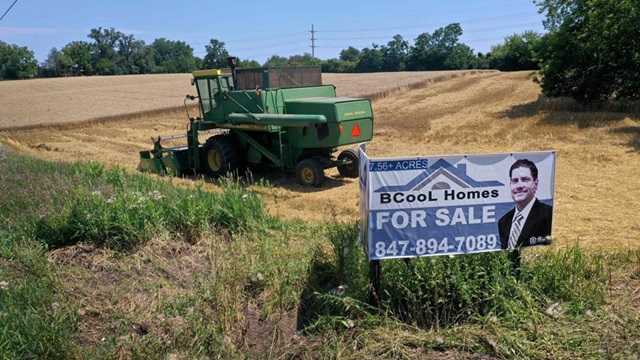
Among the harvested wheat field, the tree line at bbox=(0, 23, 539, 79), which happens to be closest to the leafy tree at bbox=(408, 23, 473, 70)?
the tree line at bbox=(0, 23, 539, 79)

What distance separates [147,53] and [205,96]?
104104 mm

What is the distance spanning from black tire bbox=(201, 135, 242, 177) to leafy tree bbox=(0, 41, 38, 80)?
3113 inches

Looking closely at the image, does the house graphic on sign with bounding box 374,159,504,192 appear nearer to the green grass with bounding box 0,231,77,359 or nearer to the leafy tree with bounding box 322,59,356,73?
the green grass with bounding box 0,231,77,359

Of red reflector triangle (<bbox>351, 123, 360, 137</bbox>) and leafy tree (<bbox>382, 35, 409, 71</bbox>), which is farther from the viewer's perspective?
leafy tree (<bbox>382, 35, 409, 71</bbox>)

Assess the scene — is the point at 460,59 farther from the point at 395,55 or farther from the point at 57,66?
the point at 57,66

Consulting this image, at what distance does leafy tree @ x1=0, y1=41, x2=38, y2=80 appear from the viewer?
263 feet

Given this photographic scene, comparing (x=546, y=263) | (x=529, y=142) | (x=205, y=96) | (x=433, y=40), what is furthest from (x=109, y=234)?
(x=433, y=40)

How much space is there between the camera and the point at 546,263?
168 inches

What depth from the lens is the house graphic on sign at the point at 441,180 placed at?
3.95 m

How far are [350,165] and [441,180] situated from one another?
6997 millimetres

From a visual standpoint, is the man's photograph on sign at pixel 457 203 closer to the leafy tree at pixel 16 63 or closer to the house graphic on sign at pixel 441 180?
the house graphic on sign at pixel 441 180

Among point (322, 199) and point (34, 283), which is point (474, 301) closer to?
point (34, 283)

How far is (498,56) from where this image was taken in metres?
61.2

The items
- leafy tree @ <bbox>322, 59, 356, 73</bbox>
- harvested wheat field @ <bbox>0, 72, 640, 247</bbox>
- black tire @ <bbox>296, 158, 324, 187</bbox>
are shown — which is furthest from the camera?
leafy tree @ <bbox>322, 59, 356, 73</bbox>
